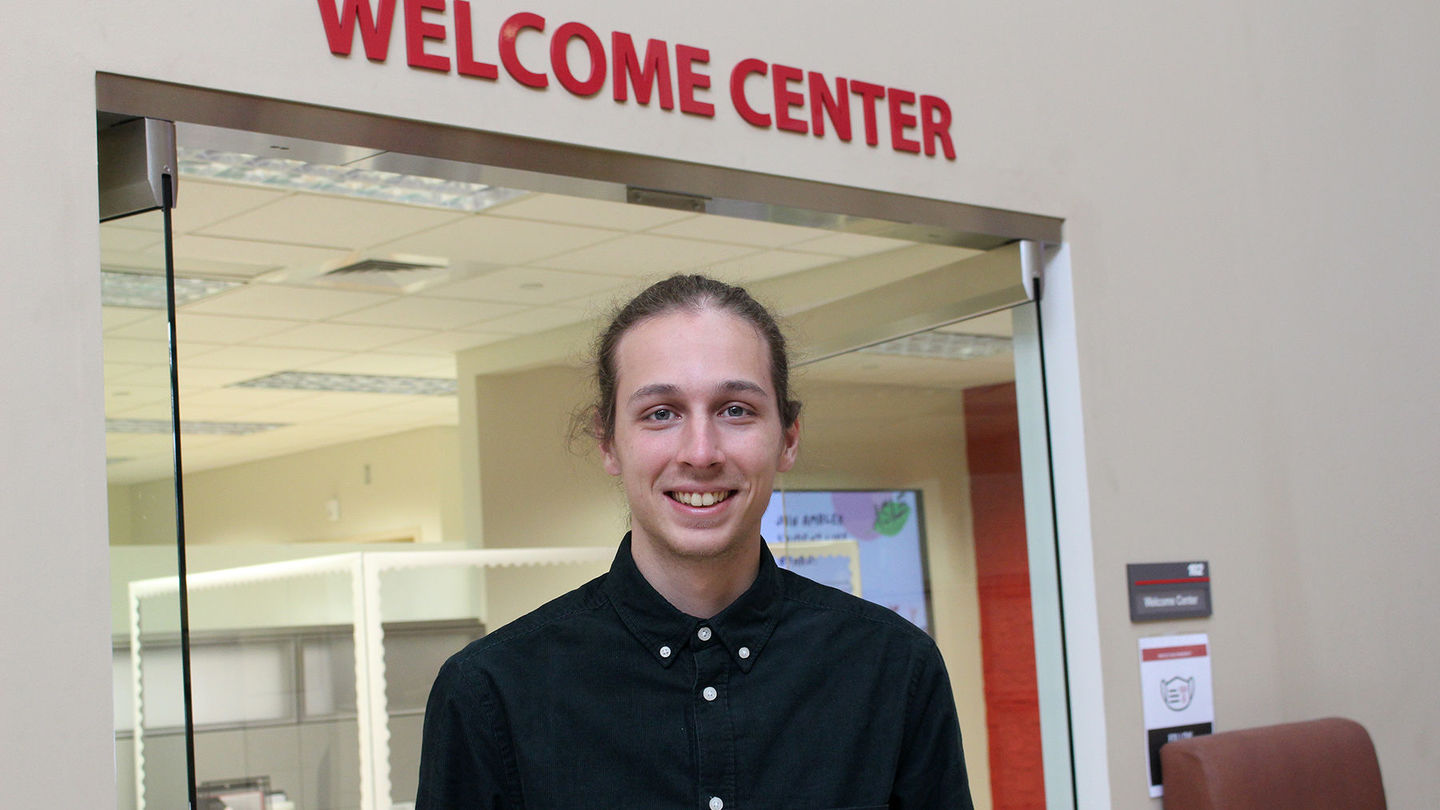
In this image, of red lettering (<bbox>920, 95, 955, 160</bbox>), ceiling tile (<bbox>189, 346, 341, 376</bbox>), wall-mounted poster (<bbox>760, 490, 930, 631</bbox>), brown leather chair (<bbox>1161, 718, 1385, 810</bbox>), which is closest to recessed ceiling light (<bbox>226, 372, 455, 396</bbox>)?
ceiling tile (<bbox>189, 346, 341, 376</bbox>)

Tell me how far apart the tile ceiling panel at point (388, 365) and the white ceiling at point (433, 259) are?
15 millimetres

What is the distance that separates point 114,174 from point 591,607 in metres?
1.06

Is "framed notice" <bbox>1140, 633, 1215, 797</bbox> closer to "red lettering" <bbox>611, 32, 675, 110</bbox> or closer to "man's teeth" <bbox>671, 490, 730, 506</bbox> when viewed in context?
"red lettering" <bbox>611, 32, 675, 110</bbox>

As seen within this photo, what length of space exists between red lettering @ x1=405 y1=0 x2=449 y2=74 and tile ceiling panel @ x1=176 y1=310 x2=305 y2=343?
20.6 feet

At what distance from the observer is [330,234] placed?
684cm

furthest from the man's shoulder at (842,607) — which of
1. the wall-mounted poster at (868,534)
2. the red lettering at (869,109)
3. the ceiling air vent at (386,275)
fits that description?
the ceiling air vent at (386,275)

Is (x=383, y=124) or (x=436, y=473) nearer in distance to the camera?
(x=383, y=124)

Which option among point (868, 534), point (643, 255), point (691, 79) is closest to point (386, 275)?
point (643, 255)

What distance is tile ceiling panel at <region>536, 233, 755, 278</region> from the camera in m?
7.30

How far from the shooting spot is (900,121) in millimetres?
3176

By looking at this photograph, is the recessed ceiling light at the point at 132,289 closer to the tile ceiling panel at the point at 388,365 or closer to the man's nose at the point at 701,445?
the man's nose at the point at 701,445

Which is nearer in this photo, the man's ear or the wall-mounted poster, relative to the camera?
the man's ear

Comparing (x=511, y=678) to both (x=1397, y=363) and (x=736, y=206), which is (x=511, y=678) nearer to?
(x=736, y=206)

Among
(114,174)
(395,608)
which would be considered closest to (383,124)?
(114,174)
